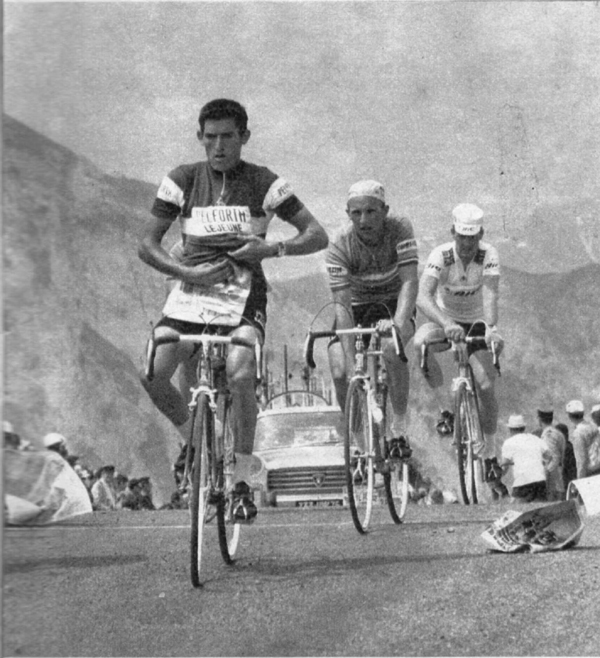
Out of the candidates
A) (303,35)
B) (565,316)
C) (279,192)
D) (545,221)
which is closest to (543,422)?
(565,316)

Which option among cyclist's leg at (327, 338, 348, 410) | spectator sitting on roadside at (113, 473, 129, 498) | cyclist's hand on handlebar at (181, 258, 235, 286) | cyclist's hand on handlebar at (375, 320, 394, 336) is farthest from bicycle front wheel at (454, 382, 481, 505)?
spectator sitting on roadside at (113, 473, 129, 498)

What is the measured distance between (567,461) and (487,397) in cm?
49

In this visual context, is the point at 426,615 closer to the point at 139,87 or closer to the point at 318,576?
the point at 318,576

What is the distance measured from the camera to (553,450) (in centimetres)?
545

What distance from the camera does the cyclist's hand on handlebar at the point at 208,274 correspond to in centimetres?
549

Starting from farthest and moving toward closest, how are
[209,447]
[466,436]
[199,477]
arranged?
1. [466,436]
2. [209,447]
3. [199,477]

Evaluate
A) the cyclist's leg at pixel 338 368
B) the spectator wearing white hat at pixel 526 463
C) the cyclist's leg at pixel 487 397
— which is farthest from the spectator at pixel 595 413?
the cyclist's leg at pixel 338 368

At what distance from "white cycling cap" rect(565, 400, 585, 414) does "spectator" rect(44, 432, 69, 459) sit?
240 cm

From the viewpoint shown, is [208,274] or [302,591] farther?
[208,274]

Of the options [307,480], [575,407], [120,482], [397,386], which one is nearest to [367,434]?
[397,386]

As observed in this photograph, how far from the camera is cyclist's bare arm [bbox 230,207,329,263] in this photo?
548cm

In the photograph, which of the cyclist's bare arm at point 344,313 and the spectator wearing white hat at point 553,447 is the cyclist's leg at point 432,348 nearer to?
the cyclist's bare arm at point 344,313

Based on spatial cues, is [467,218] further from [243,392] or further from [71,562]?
[71,562]

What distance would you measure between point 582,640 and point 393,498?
1.18 m
